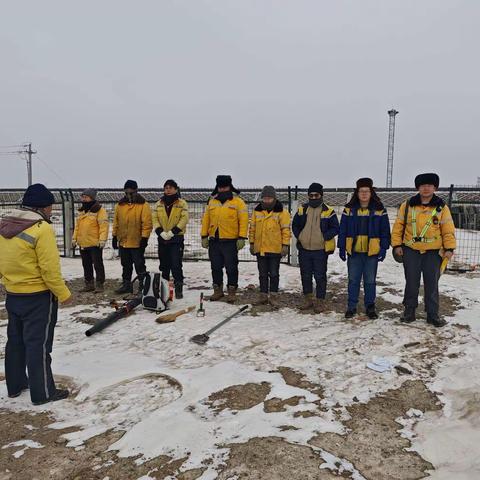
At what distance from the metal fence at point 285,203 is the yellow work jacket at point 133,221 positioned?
2.62m

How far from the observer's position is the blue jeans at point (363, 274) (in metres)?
5.63

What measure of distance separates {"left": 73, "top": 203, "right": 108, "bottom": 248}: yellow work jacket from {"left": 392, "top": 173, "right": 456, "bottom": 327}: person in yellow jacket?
5.10m

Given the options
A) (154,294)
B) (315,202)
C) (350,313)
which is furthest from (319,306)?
(154,294)

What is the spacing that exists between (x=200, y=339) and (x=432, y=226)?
3.32 meters

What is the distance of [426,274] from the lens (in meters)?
5.30

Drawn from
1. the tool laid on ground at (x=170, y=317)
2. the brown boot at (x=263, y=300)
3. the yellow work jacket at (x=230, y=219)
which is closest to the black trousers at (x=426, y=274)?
the brown boot at (x=263, y=300)

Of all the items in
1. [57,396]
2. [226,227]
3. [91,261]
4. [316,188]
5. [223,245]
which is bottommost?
[57,396]

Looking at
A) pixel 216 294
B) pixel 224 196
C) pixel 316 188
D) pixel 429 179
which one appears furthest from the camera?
pixel 216 294

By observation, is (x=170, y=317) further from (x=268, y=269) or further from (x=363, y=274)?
(x=363, y=274)

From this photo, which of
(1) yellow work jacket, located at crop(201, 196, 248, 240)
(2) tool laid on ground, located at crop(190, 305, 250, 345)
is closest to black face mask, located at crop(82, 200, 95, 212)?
(1) yellow work jacket, located at crop(201, 196, 248, 240)

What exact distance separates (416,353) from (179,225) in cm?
425

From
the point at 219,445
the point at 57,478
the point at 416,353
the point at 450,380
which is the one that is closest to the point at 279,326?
the point at 416,353

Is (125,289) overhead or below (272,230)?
below

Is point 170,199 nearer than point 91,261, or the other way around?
point 170,199
